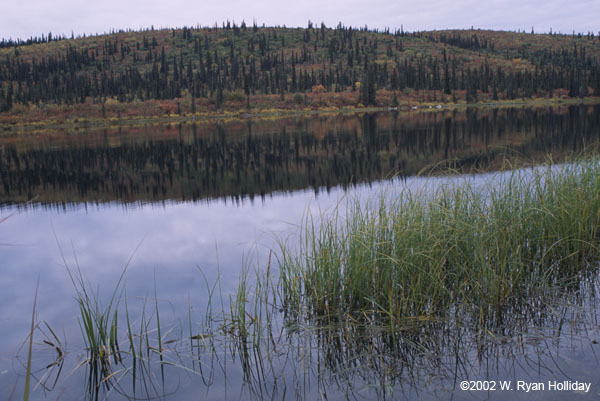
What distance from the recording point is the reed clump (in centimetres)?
474

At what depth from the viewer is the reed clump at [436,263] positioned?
187 inches

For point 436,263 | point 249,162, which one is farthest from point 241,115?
point 436,263

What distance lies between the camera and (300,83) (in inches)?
3757

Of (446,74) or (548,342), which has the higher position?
(446,74)

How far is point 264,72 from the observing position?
4343 inches

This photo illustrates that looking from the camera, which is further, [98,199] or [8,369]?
[98,199]

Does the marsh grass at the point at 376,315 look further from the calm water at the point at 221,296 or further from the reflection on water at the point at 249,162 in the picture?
the reflection on water at the point at 249,162

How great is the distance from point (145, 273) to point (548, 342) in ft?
18.2

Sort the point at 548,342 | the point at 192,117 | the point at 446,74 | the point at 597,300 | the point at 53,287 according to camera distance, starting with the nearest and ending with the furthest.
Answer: the point at 548,342
the point at 597,300
the point at 53,287
the point at 192,117
the point at 446,74

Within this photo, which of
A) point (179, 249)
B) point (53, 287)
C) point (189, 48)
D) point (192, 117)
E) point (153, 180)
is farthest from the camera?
point (189, 48)

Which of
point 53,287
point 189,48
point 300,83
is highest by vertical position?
point 189,48

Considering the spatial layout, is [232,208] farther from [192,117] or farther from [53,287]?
[192,117]

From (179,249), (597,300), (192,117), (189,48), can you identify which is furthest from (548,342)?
(189,48)

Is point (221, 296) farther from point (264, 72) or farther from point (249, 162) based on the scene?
point (264, 72)
